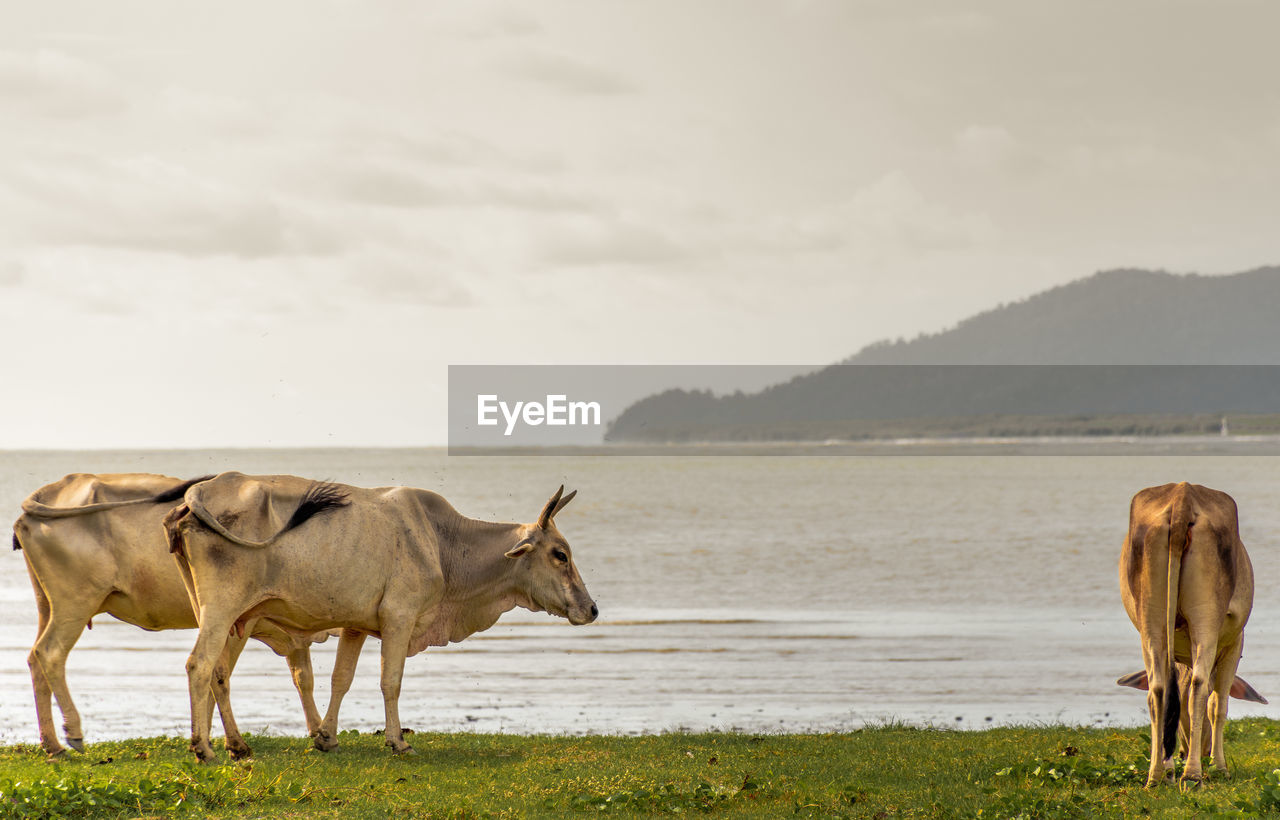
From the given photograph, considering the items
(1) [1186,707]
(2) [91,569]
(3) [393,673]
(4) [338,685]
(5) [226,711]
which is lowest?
(5) [226,711]

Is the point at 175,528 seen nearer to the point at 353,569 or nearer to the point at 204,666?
the point at 204,666

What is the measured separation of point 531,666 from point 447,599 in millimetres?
7738

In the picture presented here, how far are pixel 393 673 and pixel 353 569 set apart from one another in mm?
1150

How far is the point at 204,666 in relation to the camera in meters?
11.5

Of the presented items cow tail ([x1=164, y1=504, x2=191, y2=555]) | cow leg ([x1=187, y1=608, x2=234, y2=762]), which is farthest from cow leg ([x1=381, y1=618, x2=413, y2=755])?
cow tail ([x1=164, y1=504, x2=191, y2=555])

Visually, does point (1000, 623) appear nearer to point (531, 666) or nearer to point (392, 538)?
point (531, 666)

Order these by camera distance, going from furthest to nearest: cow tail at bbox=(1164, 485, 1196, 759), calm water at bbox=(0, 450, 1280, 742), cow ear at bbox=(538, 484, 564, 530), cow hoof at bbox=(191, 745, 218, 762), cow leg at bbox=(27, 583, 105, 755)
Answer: calm water at bbox=(0, 450, 1280, 742) → cow ear at bbox=(538, 484, 564, 530) → cow leg at bbox=(27, 583, 105, 755) → cow hoof at bbox=(191, 745, 218, 762) → cow tail at bbox=(1164, 485, 1196, 759)

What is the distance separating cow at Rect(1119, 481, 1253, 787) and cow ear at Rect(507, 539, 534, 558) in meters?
5.97

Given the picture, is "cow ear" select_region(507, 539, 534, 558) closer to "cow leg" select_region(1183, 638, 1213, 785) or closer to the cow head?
the cow head

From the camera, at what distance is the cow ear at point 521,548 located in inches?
523

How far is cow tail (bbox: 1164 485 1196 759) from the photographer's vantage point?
980 centimetres

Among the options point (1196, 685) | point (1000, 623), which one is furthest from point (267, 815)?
point (1000, 623)

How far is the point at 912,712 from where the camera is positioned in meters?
17.0

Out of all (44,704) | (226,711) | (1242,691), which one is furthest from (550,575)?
(1242,691)
